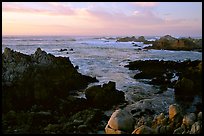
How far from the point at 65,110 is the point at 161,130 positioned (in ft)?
17.6

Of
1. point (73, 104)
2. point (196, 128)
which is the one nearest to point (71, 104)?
point (73, 104)

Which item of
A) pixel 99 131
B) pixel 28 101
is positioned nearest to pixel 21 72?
pixel 28 101

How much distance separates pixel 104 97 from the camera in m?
14.0

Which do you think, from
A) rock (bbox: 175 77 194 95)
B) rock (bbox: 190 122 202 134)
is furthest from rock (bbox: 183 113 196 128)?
rock (bbox: 175 77 194 95)

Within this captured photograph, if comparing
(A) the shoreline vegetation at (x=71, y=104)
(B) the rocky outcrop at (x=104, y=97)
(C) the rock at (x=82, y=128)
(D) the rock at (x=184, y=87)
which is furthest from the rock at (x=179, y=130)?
(D) the rock at (x=184, y=87)

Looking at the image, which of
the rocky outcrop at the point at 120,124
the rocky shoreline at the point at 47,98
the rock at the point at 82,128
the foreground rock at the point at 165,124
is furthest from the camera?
the rocky shoreline at the point at 47,98

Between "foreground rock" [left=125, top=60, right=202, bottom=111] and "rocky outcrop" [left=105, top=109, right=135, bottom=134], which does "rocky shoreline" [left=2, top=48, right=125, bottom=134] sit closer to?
"rocky outcrop" [left=105, top=109, right=135, bottom=134]

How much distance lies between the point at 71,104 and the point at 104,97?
1.66 m

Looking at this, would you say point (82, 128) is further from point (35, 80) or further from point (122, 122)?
point (35, 80)

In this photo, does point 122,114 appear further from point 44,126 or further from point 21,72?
point 21,72

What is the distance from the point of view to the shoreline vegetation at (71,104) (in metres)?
8.48

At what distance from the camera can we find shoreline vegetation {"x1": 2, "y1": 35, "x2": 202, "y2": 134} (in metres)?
8.48

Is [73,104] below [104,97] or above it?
below

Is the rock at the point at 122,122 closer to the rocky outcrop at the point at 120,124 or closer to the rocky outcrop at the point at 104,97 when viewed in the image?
the rocky outcrop at the point at 120,124
